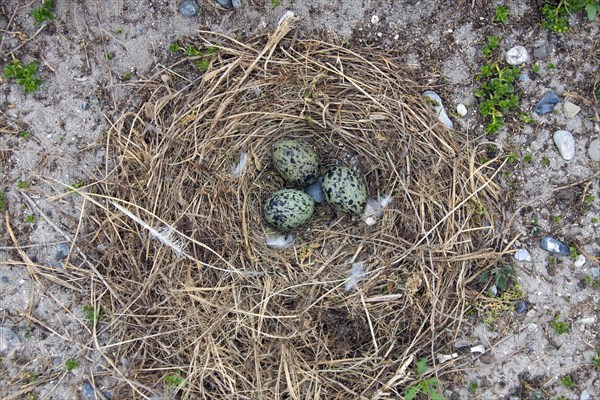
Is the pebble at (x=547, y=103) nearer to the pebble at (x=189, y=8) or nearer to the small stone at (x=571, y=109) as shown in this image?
the small stone at (x=571, y=109)

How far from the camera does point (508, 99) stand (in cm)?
338

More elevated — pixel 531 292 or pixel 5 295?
pixel 531 292

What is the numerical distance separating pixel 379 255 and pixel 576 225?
1.15 meters

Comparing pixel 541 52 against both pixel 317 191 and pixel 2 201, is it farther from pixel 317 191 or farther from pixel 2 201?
pixel 2 201

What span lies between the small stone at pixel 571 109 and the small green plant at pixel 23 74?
A: 302cm

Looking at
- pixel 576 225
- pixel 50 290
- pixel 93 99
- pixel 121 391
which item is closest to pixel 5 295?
pixel 50 290

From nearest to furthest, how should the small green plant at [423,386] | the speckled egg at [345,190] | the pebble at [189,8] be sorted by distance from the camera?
the small green plant at [423,386]
the speckled egg at [345,190]
the pebble at [189,8]

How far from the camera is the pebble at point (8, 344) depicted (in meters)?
3.34

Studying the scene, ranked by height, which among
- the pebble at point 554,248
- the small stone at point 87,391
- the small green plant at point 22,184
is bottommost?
the small stone at point 87,391

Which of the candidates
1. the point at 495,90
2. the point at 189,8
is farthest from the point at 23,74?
the point at 495,90

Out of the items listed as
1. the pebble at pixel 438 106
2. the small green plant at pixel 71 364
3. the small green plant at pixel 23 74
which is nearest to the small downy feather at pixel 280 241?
the pebble at pixel 438 106

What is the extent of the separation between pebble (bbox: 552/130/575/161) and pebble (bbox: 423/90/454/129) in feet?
2.01

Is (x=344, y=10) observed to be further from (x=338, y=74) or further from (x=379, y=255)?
(x=379, y=255)

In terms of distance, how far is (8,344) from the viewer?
335 centimetres
